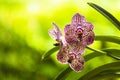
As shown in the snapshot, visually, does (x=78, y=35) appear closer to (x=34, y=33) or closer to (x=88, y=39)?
(x=88, y=39)

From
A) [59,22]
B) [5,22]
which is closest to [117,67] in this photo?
[59,22]

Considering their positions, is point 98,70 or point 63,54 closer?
point 63,54

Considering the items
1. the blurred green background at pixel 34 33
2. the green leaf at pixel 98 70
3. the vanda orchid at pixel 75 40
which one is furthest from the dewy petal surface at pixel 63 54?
the blurred green background at pixel 34 33

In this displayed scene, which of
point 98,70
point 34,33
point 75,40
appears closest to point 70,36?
point 75,40

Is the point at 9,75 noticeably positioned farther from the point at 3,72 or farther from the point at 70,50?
the point at 70,50

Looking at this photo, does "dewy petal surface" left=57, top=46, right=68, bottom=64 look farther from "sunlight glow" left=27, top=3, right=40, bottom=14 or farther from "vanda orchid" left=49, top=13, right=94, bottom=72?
"sunlight glow" left=27, top=3, right=40, bottom=14

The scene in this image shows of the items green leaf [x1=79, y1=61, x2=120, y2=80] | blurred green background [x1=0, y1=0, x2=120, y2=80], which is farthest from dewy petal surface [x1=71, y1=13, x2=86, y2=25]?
blurred green background [x1=0, y1=0, x2=120, y2=80]

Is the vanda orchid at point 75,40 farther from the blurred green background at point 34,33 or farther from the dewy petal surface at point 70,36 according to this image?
the blurred green background at point 34,33
